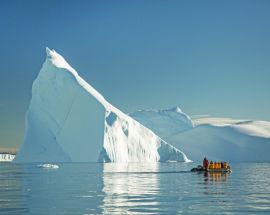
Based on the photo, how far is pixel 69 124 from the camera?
8638 cm

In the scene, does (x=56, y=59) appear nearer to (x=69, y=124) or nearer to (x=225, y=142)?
(x=69, y=124)

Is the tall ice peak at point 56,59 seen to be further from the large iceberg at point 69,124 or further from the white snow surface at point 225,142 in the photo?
the white snow surface at point 225,142

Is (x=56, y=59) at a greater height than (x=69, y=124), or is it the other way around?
(x=56, y=59)

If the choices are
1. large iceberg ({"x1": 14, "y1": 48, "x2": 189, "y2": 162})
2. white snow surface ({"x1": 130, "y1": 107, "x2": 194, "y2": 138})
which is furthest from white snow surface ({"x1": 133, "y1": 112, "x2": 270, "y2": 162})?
large iceberg ({"x1": 14, "y1": 48, "x2": 189, "y2": 162})

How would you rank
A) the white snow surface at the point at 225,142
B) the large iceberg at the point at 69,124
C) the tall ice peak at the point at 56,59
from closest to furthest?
the large iceberg at the point at 69,124, the tall ice peak at the point at 56,59, the white snow surface at the point at 225,142

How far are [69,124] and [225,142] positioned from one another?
83.6 meters

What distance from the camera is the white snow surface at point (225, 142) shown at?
15388 cm

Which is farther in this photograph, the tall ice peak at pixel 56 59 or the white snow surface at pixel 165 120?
the white snow surface at pixel 165 120

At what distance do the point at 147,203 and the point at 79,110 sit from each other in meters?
69.2

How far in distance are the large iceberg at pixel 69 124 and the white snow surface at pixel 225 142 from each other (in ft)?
212

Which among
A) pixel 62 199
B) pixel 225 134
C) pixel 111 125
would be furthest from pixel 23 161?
pixel 225 134

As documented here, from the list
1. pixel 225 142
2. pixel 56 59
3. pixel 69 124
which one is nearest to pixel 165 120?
pixel 225 142

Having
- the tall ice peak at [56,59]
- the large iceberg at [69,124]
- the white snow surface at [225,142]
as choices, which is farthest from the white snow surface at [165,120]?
the large iceberg at [69,124]

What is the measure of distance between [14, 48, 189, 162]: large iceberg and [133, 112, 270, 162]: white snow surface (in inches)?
2543
